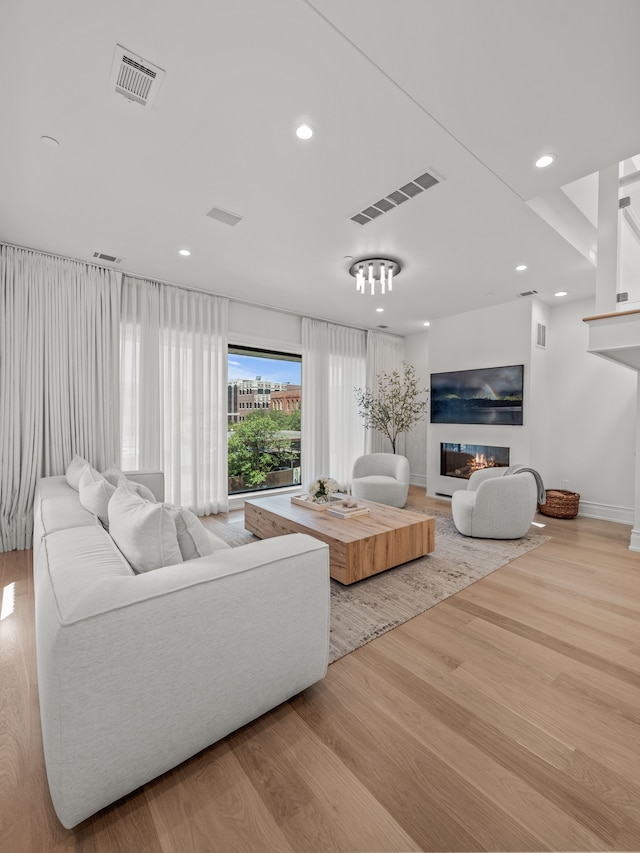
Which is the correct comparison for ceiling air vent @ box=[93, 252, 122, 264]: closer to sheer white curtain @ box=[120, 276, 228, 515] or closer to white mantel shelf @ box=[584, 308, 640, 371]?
sheer white curtain @ box=[120, 276, 228, 515]

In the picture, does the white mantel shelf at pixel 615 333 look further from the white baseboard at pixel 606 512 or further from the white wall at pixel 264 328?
the white wall at pixel 264 328

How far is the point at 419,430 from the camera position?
687 cm

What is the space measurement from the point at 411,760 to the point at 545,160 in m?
3.12

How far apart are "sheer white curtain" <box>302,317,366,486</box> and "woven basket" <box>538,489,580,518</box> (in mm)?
2862

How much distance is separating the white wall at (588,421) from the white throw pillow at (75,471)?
5.58 meters

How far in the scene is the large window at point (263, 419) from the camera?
5207mm

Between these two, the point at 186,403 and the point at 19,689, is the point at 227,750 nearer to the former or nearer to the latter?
the point at 19,689

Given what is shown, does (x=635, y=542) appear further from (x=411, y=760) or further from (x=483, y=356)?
(x=411, y=760)

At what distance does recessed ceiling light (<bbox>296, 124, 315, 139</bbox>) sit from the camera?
1990mm

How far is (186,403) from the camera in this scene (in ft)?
14.8

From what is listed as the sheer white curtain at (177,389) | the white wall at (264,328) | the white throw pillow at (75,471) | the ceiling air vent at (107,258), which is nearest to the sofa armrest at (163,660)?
the white throw pillow at (75,471)

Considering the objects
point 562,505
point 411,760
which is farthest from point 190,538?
point 562,505

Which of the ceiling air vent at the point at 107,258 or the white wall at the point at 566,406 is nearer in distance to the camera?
the ceiling air vent at the point at 107,258

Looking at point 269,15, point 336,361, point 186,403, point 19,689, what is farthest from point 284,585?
point 336,361
